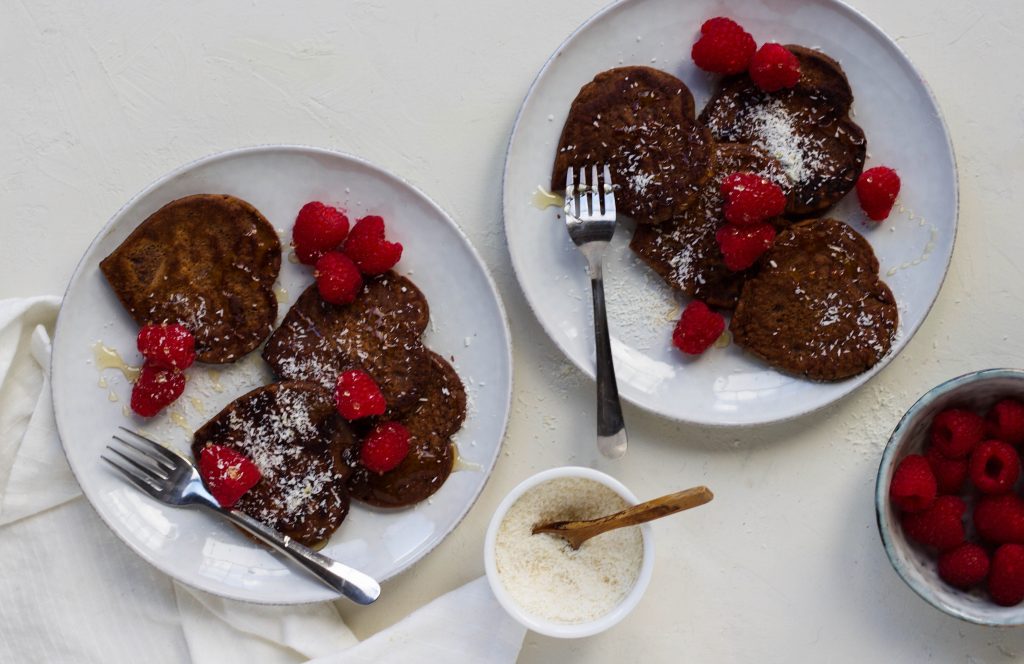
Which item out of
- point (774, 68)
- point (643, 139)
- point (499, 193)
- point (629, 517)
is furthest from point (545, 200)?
point (629, 517)

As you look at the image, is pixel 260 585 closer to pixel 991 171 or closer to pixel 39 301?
pixel 39 301

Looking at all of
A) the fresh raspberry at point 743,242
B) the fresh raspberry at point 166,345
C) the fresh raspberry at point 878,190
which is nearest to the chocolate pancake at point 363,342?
the fresh raspberry at point 166,345

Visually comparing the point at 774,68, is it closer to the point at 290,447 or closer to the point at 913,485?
the point at 913,485

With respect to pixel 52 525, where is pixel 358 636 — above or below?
below

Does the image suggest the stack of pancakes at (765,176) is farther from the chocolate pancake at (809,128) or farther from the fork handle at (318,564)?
the fork handle at (318,564)

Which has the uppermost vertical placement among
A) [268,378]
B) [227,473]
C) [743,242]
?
[743,242]

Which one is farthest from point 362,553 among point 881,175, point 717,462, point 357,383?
point 881,175
